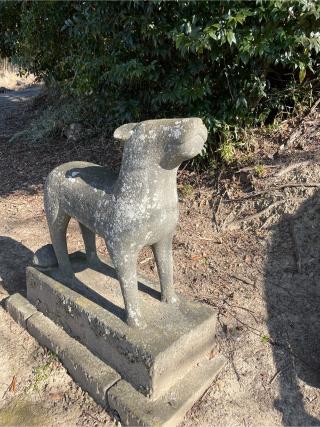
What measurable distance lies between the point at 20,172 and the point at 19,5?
2.61 meters

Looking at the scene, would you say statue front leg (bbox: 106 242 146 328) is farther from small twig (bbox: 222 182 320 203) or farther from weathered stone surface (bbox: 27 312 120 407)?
small twig (bbox: 222 182 320 203)

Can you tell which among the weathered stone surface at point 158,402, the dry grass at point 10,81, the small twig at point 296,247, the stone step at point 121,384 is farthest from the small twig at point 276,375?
the dry grass at point 10,81

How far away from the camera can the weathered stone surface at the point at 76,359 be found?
2551 millimetres

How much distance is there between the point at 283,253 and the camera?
3914mm

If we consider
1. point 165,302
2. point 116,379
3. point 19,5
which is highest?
point 19,5

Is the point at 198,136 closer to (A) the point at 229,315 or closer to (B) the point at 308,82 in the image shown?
(A) the point at 229,315

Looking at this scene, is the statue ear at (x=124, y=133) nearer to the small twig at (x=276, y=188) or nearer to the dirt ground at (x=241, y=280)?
the dirt ground at (x=241, y=280)

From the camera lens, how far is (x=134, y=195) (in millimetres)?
2223

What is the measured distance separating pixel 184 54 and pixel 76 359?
2.93 m

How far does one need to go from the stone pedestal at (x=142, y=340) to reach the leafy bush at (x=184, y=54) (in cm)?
223

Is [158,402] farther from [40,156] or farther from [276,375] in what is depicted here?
[40,156]

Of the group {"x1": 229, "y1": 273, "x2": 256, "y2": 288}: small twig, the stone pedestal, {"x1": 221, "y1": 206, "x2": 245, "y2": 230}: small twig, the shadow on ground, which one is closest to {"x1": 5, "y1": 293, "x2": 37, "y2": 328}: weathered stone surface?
the stone pedestal

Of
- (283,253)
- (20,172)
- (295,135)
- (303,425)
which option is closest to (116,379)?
(303,425)

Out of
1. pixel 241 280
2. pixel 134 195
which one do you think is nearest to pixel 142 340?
pixel 134 195
